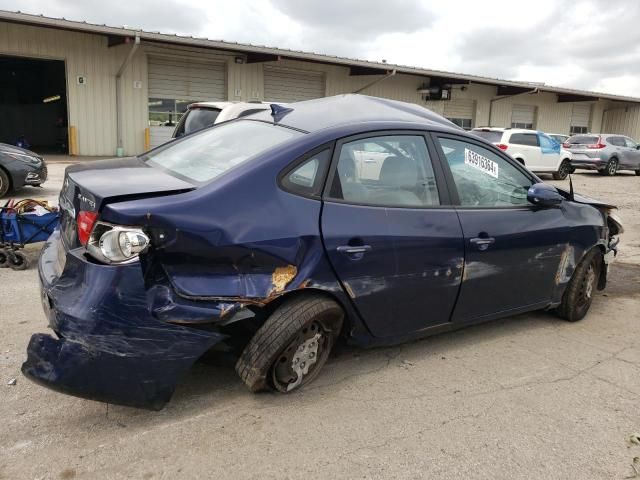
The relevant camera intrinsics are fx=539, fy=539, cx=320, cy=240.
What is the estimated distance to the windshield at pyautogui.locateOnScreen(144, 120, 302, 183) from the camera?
3.00 m

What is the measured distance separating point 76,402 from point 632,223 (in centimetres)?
991

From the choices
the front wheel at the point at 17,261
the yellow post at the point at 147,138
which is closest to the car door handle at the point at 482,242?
the front wheel at the point at 17,261

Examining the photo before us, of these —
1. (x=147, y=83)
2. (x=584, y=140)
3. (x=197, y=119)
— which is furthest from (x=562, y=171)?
(x=147, y=83)

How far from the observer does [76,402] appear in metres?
2.85

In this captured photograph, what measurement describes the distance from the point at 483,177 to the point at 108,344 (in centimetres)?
258

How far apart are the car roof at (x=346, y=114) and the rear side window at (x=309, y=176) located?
0.21 m

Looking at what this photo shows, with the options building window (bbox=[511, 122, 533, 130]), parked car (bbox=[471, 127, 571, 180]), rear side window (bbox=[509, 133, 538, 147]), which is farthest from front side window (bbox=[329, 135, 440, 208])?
building window (bbox=[511, 122, 533, 130])

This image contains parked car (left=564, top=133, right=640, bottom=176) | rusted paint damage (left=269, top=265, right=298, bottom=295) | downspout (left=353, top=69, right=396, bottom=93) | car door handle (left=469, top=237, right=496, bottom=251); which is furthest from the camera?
downspout (left=353, top=69, right=396, bottom=93)

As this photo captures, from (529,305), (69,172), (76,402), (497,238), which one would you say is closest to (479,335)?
(529,305)

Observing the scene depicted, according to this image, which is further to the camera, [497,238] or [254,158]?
[497,238]

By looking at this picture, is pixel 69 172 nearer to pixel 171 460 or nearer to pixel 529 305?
pixel 171 460

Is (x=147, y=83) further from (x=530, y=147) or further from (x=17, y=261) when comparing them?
(x=17, y=261)

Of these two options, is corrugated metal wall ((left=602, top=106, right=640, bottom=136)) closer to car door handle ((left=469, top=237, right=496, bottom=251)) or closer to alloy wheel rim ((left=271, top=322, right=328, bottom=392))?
car door handle ((left=469, top=237, right=496, bottom=251))

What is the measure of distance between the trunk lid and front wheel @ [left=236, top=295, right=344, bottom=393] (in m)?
0.82
